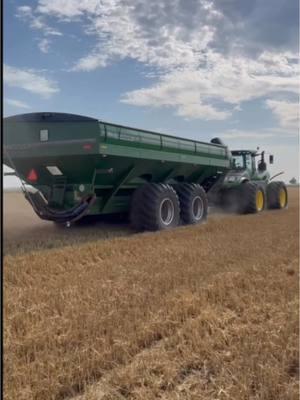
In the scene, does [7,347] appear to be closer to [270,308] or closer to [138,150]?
[270,308]

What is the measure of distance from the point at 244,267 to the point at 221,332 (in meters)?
2.42

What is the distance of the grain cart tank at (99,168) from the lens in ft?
25.7

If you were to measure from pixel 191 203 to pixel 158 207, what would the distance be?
1609mm

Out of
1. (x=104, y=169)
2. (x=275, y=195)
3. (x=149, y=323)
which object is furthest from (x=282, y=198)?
(x=149, y=323)

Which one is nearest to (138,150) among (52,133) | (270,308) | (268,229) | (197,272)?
(52,133)

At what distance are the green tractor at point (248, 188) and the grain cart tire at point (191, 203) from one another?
2.11 m

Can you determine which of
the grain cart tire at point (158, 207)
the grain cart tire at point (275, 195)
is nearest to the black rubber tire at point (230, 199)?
the grain cart tire at point (275, 195)

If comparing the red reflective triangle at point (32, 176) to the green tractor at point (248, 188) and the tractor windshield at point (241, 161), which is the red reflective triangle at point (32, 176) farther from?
the tractor windshield at point (241, 161)

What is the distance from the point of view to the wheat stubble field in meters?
2.67

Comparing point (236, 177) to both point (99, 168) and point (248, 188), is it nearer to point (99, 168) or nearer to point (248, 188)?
point (248, 188)

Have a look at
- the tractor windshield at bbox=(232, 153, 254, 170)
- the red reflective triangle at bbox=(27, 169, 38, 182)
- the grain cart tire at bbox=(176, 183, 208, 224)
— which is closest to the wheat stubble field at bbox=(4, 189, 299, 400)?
the red reflective triangle at bbox=(27, 169, 38, 182)

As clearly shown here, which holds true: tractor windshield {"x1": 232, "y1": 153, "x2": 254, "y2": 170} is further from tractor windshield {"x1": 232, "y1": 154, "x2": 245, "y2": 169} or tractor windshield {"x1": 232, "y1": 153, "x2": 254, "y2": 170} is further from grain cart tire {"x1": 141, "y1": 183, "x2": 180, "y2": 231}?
grain cart tire {"x1": 141, "y1": 183, "x2": 180, "y2": 231}

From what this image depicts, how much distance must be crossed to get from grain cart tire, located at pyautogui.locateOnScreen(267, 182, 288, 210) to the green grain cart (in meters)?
4.97

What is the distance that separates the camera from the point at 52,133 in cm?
794
